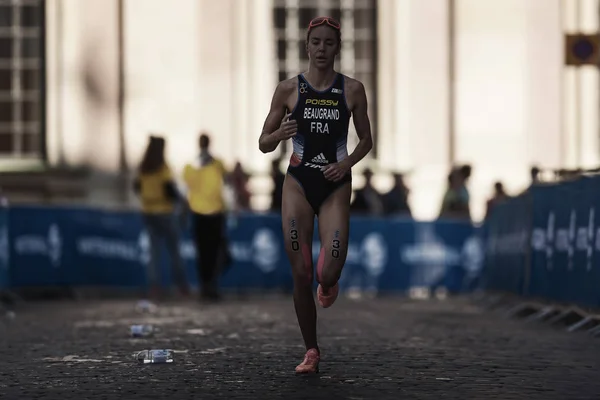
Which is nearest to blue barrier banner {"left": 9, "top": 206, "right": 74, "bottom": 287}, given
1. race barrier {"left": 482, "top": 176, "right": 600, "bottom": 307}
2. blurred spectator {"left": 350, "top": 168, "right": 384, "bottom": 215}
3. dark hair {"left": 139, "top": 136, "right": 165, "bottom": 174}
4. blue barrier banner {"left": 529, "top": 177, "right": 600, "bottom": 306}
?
dark hair {"left": 139, "top": 136, "right": 165, "bottom": 174}

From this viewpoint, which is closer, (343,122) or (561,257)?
(343,122)

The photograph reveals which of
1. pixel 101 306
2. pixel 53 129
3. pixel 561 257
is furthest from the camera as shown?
pixel 53 129

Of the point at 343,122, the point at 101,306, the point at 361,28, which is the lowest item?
the point at 101,306

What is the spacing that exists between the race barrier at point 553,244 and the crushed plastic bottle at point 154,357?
4.26 m

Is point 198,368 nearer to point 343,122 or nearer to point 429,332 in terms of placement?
point 343,122

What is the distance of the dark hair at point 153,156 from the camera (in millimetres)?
19453

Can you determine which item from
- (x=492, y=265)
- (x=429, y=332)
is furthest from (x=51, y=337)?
(x=492, y=265)

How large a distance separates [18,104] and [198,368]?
18.1 m

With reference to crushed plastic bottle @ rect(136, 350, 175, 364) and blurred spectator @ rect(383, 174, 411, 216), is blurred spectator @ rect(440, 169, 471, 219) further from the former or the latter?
crushed plastic bottle @ rect(136, 350, 175, 364)

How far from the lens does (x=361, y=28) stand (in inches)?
1095

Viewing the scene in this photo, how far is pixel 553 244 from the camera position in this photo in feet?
48.5

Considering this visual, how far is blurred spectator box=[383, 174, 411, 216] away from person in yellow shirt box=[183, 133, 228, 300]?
222 inches

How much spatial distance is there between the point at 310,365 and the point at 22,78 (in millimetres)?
18793

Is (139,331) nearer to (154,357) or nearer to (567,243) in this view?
(154,357)
